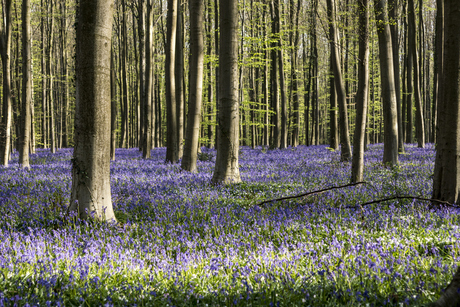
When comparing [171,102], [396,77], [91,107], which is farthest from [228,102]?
[396,77]

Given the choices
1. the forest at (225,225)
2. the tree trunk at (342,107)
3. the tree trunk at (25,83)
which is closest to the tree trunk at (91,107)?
the forest at (225,225)

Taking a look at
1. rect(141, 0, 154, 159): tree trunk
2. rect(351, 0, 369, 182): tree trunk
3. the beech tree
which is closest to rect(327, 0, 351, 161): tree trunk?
rect(351, 0, 369, 182): tree trunk

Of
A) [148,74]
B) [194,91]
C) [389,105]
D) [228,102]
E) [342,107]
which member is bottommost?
[228,102]

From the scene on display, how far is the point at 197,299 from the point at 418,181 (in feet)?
23.5

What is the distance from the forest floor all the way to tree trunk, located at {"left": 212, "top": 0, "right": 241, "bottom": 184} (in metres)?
1.02

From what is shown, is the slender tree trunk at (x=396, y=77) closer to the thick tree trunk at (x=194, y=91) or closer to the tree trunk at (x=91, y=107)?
the thick tree trunk at (x=194, y=91)

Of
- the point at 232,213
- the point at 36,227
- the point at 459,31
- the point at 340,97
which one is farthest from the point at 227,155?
the point at 340,97

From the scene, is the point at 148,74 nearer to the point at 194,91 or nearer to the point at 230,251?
the point at 194,91

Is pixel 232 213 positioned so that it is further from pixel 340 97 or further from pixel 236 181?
pixel 340 97

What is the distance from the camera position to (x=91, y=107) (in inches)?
216

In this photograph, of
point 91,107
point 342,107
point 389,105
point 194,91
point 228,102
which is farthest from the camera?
point 342,107

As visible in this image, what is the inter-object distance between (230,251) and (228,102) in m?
5.21

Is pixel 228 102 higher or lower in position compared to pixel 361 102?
higher

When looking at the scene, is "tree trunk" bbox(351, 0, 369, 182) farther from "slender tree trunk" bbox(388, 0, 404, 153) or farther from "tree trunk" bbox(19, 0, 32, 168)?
"tree trunk" bbox(19, 0, 32, 168)
